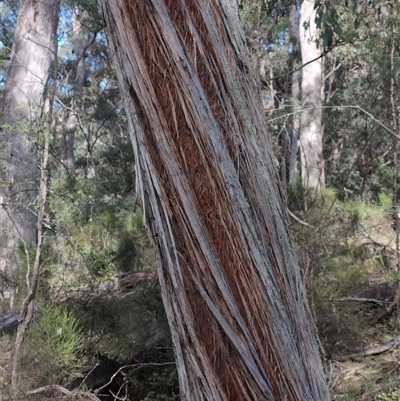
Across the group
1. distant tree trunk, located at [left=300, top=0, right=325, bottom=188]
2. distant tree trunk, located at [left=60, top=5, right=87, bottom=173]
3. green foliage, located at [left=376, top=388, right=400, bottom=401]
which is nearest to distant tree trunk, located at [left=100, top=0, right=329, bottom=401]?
green foliage, located at [left=376, top=388, right=400, bottom=401]

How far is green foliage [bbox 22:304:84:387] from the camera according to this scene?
3.33 m

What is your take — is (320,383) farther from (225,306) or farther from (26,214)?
(26,214)

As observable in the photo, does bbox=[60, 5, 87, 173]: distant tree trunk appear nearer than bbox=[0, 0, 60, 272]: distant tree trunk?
No

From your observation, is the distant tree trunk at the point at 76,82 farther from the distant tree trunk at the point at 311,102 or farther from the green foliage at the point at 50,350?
the green foliage at the point at 50,350

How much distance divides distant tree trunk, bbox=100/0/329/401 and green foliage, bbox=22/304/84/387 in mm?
2084

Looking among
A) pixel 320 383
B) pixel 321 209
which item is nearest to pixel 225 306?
pixel 320 383

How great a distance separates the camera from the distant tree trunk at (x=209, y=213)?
1460 millimetres

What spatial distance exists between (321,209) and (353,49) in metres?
4.58

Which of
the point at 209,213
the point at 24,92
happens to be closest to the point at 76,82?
the point at 24,92

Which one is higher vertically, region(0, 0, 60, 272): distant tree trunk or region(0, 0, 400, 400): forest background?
region(0, 0, 60, 272): distant tree trunk

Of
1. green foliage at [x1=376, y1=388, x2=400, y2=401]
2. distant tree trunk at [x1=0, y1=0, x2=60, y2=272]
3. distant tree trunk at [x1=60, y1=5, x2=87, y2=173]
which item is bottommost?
green foliage at [x1=376, y1=388, x2=400, y2=401]

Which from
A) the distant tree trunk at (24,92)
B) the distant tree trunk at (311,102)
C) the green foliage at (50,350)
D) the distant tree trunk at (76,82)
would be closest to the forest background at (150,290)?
the green foliage at (50,350)

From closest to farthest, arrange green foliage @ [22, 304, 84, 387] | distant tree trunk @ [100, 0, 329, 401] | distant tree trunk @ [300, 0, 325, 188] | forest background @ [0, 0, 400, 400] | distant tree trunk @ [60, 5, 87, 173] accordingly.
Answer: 1. distant tree trunk @ [100, 0, 329, 401]
2. green foliage @ [22, 304, 84, 387]
3. forest background @ [0, 0, 400, 400]
4. distant tree trunk @ [300, 0, 325, 188]
5. distant tree trunk @ [60, 5, 87, 173]

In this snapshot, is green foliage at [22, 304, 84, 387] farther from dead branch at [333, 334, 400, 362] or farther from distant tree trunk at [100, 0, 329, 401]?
dead branch at [333, 334, 400, 362]
